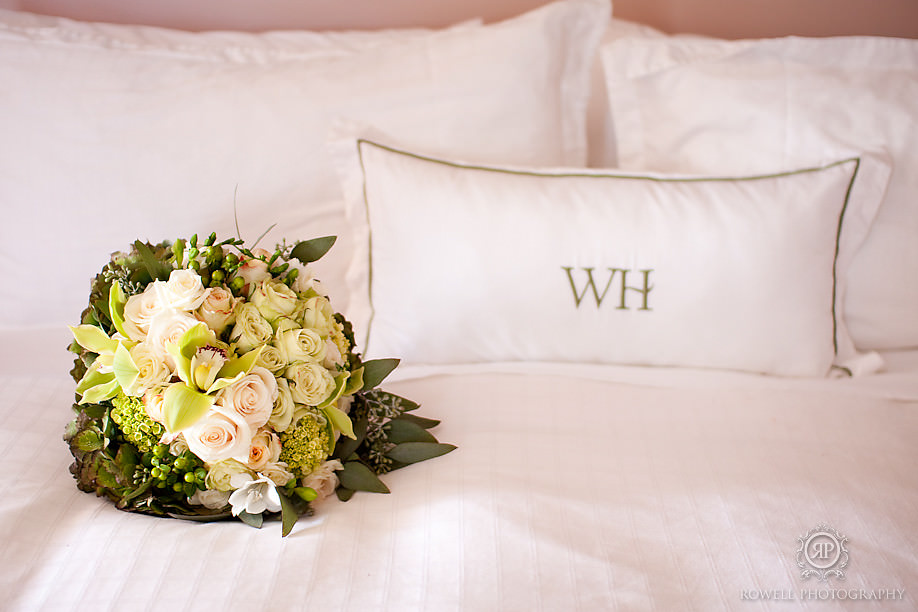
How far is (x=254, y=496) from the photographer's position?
77 centimetres

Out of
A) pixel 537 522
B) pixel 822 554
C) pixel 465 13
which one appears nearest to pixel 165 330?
pixel 537 522

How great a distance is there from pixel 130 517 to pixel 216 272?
0.95 ft

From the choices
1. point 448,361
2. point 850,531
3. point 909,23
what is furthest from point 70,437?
point 909,23

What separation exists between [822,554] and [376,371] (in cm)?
53

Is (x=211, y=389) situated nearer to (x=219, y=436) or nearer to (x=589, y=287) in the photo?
(x=219, y=436)

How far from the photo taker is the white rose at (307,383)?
2.56ft

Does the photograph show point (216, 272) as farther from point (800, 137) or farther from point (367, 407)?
point (800, 137)

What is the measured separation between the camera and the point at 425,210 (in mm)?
1109

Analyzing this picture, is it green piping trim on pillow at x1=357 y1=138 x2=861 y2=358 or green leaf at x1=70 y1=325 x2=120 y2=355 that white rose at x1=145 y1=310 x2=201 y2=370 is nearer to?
green leaf at x1=70 y1=325 x2=120 y2=355

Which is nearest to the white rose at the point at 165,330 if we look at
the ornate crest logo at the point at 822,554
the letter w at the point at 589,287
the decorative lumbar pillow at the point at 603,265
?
the decorative lumbar pillow at the point at 603,265

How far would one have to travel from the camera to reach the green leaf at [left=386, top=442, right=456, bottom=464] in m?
0.90

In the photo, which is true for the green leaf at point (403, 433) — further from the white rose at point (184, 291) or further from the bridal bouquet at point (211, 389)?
the white rose at point (184, 291)

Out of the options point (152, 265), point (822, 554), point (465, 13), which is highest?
point (465, 13)

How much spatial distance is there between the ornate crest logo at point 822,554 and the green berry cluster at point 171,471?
634mm
